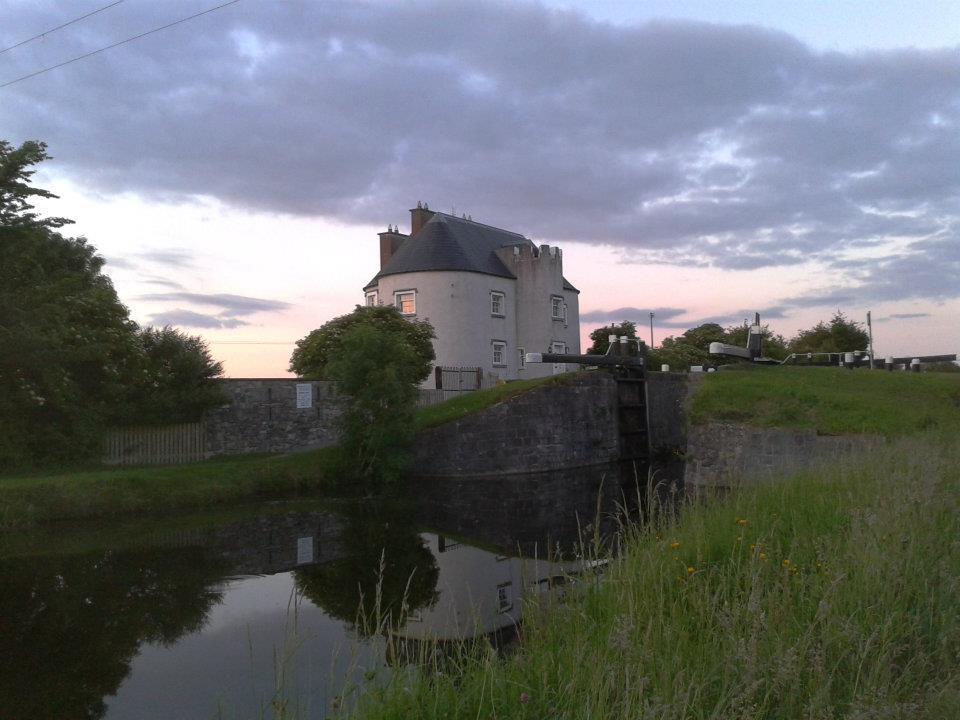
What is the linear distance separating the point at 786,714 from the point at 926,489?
3.02 m

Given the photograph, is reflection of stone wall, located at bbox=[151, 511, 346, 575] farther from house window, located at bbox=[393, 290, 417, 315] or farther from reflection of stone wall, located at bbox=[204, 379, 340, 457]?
house window, located at bbox=[393, 290, 417, 315]

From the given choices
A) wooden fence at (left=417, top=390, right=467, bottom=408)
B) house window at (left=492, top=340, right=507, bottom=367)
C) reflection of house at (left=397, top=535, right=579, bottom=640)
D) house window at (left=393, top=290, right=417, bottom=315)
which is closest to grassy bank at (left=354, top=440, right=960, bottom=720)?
reflection of house at (left=397, top=535, right=579, bottom=640)

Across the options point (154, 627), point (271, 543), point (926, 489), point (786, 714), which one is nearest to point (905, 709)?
point (786, 714)

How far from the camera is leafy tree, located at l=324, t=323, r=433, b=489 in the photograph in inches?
863

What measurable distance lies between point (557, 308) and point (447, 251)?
741cm

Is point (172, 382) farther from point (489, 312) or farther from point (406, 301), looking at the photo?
point (489, 312)

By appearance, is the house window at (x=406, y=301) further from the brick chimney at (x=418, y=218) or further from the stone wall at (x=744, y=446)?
the stone wall at (x=744, y=446)

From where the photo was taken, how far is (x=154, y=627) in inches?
373


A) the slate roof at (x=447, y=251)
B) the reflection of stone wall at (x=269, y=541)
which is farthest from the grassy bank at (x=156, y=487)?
the slate roof at (x=447, y=251)

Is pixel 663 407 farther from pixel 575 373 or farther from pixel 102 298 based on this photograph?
pixel 102 298

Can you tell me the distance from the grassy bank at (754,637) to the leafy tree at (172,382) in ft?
59.3

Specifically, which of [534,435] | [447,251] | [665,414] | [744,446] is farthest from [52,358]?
[447,251]

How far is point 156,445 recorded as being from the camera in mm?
22094

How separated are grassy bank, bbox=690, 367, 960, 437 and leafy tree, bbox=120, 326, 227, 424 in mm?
13712
